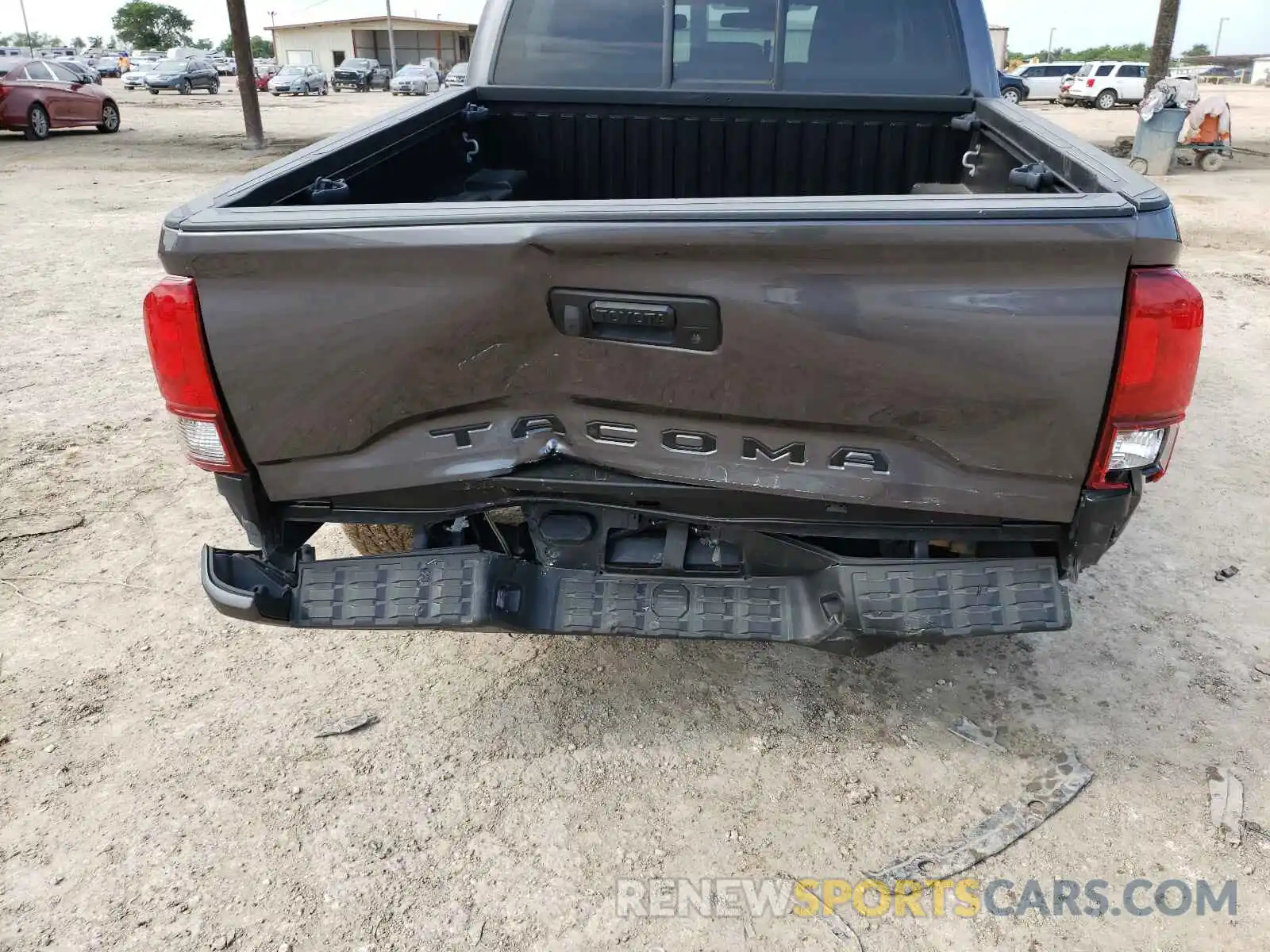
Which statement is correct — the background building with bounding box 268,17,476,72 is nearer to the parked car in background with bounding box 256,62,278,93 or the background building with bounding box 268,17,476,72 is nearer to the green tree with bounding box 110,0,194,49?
the parked car in background with bounding box 256,62,278,93

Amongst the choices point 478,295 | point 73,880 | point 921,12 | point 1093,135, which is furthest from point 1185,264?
point 1093,135

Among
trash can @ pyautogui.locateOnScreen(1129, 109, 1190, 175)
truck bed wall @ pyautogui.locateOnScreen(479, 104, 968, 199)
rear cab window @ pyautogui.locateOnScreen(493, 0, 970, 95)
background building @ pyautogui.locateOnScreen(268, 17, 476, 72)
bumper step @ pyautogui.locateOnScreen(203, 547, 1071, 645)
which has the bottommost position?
bumper step @ pyautogui.locateOnScreen(203, 547, 1071, 645)

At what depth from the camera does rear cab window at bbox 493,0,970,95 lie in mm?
3748

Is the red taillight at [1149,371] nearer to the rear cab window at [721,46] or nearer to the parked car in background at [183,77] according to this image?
the rear cab window at [721,46]

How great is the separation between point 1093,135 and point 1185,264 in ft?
41.9

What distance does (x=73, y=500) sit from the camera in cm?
404

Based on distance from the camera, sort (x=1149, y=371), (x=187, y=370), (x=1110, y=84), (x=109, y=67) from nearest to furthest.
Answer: (x=1149, y=371)
(x=187, y=370)
(x=1110, y=84)
(x=109, y=67)

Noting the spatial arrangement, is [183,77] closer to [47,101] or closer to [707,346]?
[47,101]

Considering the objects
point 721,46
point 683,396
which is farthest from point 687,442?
point 721,46

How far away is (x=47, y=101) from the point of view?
57.5 feet

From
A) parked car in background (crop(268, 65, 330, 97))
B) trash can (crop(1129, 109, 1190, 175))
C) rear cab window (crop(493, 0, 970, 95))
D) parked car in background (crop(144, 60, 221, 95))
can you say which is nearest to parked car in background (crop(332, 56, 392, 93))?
parked car in background (crop(268, 65, 330, 97))

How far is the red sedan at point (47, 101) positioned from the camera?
17.0 metres

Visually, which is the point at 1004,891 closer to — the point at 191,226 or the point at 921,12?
the point at 191,226

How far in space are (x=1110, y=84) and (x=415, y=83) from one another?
84.5 feet
